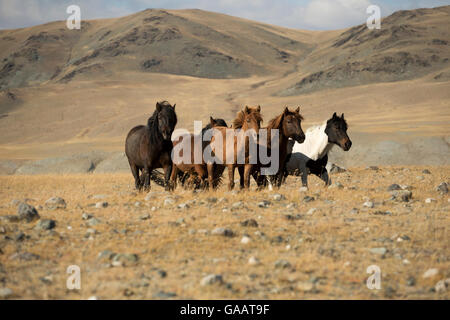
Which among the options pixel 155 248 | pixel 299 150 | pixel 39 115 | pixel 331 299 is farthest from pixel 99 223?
pixel 39 115

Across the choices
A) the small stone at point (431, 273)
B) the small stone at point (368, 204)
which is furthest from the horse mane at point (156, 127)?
the small stone at point (431, 273)

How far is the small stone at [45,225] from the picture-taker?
7.16 m

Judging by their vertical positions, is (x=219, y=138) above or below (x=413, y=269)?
above

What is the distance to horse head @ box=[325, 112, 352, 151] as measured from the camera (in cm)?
1242

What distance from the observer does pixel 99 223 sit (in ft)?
24.8

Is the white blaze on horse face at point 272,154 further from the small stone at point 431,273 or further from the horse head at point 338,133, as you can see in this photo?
the small stone at point 431,273

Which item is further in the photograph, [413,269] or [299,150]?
[299,150]

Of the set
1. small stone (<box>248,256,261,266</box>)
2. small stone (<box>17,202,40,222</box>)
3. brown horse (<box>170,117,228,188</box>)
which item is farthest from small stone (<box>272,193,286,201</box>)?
small stone (<box>17,202,40,222</box>)

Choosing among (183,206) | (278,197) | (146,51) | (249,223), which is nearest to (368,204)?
(278,197)

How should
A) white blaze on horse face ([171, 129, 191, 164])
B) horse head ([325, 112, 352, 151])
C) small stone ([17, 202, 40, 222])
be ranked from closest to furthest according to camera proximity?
small stone ([17, 202, 40, 222])
white blaze on horse face ([171, 129, 191, 164])
horse head ([325, 112, 352, 151])

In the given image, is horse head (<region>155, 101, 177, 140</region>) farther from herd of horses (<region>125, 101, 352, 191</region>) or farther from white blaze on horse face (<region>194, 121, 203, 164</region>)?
white blaze on horse face (<region>194, 121, 203, 164</region>)

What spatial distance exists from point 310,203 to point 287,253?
3712 mm
